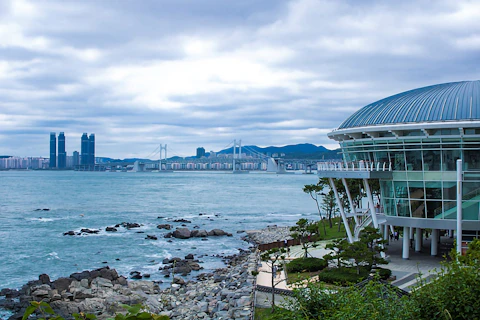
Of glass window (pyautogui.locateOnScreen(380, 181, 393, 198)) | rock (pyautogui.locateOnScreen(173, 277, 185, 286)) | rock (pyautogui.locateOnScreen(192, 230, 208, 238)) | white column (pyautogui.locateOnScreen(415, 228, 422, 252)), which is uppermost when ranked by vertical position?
glass window (pyautogui.locateOnScreen(380, 181, 393, 198))

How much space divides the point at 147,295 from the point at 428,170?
17.3 m

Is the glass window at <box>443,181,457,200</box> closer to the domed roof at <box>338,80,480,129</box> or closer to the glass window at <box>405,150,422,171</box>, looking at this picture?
the glass window at <box>405,150,422,171</box>

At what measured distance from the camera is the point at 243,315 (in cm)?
2000

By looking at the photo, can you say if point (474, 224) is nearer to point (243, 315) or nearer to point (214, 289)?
point (243, 315)

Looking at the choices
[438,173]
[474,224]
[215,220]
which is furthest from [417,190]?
[215,220]

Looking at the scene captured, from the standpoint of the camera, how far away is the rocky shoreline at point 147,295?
74.6 ft

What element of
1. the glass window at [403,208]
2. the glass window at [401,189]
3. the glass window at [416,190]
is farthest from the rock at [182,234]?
the glass window at [416,190]

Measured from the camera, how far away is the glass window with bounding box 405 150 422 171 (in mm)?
24362

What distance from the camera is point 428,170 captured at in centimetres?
2409

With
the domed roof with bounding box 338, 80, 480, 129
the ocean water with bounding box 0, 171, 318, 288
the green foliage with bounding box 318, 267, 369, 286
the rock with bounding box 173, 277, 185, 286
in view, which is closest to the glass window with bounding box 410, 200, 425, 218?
the domed roof with bounding box 338, 80, 480, 129

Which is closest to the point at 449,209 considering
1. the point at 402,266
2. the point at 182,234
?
the point at 402,266

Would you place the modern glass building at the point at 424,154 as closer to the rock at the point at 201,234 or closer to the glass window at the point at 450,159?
the glass window at the point at 450,159

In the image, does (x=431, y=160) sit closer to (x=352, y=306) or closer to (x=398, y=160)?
(x=398, y=160)

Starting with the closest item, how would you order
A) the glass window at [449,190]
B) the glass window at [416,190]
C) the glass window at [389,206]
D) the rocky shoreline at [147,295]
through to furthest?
the rocky shoreline at [147,295] → the glass window at [449,190] → the glass window at [416,190] → the glass window at [389,206]
